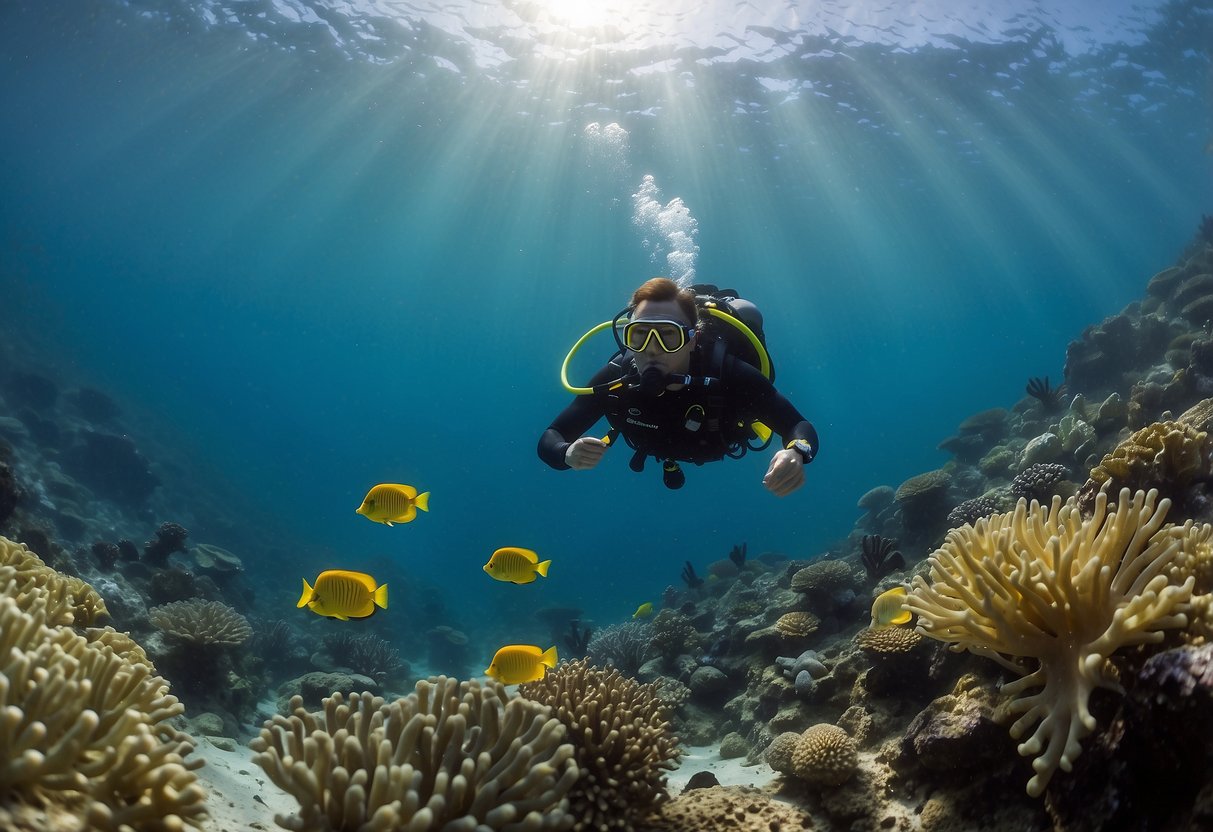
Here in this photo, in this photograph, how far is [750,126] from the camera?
30531mm

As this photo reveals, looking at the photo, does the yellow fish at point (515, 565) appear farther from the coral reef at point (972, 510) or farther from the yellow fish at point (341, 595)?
the coral reef at point (972, 510)

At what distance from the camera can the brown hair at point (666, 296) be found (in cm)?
526

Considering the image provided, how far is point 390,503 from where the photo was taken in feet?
19.6

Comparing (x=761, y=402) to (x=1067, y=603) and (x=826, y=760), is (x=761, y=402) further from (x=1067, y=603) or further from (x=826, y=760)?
(x=1067, y=603)

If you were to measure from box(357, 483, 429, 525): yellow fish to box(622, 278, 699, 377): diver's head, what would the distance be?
263 centimetres

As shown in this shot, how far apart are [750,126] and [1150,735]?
32.9 m

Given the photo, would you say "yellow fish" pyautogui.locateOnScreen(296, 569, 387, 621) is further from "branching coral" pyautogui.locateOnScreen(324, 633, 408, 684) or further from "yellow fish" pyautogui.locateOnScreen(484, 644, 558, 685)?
"branching coral" pyautogui.locateOnScreen(324, 633, 408, 684)

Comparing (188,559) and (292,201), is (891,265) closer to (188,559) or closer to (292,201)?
(292,201)

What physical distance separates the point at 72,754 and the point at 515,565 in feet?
13.7

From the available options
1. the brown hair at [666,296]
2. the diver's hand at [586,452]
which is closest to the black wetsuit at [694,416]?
the brown hair at [666,296]

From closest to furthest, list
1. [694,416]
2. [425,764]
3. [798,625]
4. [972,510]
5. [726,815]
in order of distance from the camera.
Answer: [425,764]
[726,815]
[694,416]
[798,625]
[972,510]

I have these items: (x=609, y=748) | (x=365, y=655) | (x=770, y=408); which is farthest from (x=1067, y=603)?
(x=365, y=655)

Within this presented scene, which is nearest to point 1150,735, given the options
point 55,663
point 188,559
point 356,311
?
point 55,663

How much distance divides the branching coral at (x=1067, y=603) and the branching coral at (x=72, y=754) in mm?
3146
